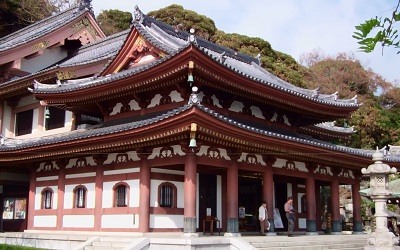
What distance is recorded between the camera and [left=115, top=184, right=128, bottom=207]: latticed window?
17.7 metres

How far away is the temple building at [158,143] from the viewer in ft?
52.4

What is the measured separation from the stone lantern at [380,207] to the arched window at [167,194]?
7.14 meters

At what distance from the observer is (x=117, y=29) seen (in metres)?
54.0

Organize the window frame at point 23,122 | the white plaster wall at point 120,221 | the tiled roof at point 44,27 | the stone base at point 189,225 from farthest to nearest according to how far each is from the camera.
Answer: the tiled roof at point 44,27
the window frame at point 23,122
the white plaster wall at point 120,221
the stone base at point 189,225

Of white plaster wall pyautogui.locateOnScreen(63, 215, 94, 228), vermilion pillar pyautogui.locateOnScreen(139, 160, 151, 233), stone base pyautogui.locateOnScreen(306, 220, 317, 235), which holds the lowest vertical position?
stone base pyautogui.locateOnScreen(306, 220, 317, 235)

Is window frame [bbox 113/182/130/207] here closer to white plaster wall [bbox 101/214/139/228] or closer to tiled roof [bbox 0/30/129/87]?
white plaster wall [bbox 101/214/139/228]

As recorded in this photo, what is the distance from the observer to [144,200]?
655 inches

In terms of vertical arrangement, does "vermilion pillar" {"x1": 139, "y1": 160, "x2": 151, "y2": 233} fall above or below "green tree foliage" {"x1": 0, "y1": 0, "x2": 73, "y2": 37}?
below

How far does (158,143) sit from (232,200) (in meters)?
3.38

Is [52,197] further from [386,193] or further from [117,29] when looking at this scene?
[117,29]

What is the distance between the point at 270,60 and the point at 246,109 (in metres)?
32.8

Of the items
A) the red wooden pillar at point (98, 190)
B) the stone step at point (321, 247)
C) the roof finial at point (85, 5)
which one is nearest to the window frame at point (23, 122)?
the roof finial at point (85, 5)

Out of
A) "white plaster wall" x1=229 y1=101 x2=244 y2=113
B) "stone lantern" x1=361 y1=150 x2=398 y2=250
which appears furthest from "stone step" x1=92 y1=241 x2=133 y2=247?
"stone lantern" x1=361 y1=150 x2=398 y2=250

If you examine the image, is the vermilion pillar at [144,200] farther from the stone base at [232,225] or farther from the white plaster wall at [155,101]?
the stone base at [232,225]
